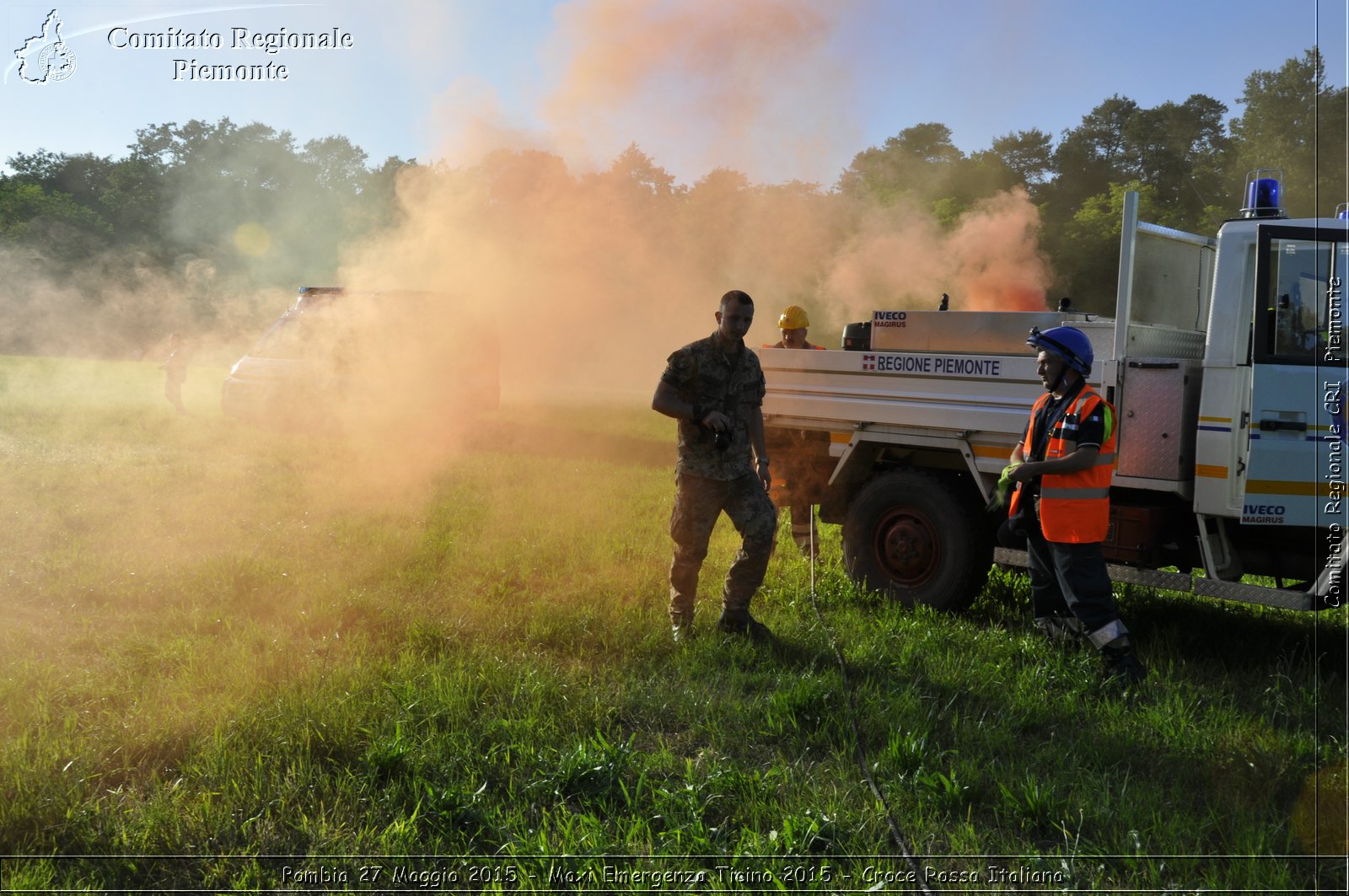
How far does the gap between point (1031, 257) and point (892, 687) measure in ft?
30.0

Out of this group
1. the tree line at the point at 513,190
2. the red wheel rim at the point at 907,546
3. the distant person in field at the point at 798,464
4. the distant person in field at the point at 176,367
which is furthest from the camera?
the tree line at the point at 513,190

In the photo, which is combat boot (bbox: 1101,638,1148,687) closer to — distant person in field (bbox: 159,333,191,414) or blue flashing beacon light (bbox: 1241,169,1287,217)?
blue flashing beacon light (bbox: 1241,169,1287,217)

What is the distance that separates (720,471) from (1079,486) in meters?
1.88

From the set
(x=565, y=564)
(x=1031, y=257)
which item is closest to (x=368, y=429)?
(x=565, y=564)

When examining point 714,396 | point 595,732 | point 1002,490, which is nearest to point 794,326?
point 714,396

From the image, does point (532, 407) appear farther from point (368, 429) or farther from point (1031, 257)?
point (1031, 257)

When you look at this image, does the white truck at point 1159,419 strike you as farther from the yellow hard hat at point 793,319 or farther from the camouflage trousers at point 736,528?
the yellow hard hat at point 793,319

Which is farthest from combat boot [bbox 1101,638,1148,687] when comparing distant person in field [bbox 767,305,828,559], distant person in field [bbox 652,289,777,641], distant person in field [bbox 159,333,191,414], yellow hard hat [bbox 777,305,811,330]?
distant person in field [bbox 159,333,191,414]

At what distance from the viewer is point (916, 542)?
6477mm

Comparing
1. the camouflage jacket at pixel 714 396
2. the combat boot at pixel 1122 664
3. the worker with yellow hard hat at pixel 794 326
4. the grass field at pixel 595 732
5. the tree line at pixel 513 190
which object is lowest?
the grass field at pixel 595 732

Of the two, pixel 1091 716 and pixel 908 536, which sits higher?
pixel 908 536

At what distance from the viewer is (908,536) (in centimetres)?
653

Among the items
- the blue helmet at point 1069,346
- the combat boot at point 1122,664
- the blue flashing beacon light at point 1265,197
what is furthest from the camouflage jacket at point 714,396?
the blue flashing beacon light at point 1265,197

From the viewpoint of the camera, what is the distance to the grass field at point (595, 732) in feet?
10.7
